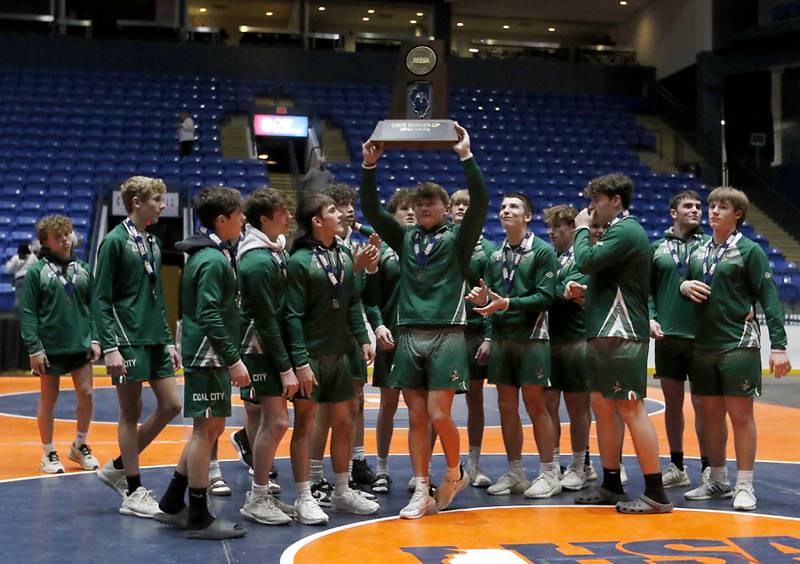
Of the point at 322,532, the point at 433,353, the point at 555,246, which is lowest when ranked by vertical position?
the point at 322,532

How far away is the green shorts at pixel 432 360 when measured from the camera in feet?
19.4

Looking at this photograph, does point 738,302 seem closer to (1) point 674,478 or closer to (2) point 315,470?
(1) point 674,478

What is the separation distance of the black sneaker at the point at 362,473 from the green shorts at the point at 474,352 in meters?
0.91

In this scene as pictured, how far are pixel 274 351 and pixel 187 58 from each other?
19.9 meters

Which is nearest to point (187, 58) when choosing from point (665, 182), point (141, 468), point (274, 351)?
point (665, 182)

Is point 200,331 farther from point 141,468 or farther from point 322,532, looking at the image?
point 141,468

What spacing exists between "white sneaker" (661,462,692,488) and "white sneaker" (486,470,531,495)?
3.25ft

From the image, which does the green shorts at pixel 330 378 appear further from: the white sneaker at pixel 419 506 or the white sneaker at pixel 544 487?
the white sneaker at pixel 544 487

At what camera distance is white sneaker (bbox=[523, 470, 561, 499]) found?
257 inches

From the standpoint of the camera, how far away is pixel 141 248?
6.07 meters

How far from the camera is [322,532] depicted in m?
5.57

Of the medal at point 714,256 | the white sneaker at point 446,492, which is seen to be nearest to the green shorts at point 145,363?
the white sneaker at point 446,492

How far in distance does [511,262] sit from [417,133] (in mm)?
1266

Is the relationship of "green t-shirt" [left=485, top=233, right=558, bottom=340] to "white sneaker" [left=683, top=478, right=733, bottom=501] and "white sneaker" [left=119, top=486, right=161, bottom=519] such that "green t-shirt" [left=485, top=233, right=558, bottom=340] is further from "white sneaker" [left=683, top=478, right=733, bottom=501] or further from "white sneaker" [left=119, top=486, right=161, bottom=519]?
"white sneaker" [left=119, top=486, right=161, bottom=519]
